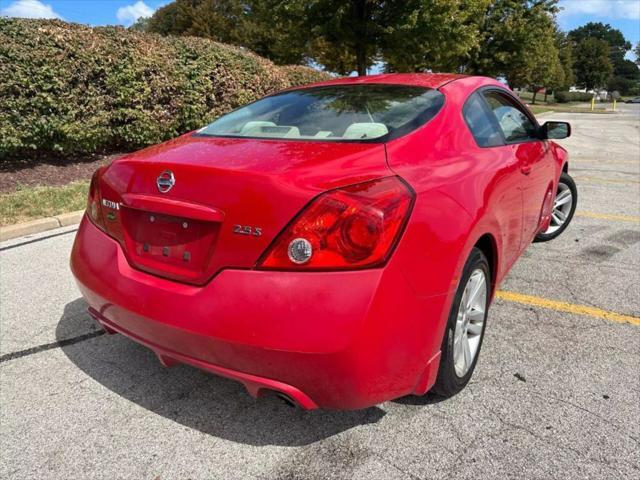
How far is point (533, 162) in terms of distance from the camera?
3211mm

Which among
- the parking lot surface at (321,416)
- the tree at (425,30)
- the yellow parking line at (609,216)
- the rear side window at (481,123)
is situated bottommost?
the parking lot surface at (321,416)

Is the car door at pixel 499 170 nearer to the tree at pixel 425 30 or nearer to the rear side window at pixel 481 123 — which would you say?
the rear side window at pixel 481 123

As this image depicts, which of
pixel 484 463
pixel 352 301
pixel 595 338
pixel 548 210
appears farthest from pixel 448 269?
pixel 548 210

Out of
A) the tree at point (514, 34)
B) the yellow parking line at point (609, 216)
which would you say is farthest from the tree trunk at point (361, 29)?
the tree at point (514, 34)

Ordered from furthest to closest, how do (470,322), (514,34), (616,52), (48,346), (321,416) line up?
(616,52), (514,34), (48,346), (470,322), (321,416)

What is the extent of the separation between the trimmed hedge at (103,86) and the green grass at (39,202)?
1093 mm

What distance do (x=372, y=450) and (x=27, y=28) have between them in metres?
8.02

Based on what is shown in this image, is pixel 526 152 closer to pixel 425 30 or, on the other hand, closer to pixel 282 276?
pixel 282 276

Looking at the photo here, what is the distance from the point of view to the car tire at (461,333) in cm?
205

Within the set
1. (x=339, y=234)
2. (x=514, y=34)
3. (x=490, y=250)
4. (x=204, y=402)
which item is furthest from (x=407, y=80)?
(x=514, y=34)

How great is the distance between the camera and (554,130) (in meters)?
3.74

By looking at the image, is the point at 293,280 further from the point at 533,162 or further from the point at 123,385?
the point at 533,162

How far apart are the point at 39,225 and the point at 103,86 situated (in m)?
3.69

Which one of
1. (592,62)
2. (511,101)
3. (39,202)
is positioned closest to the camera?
(511,101)
